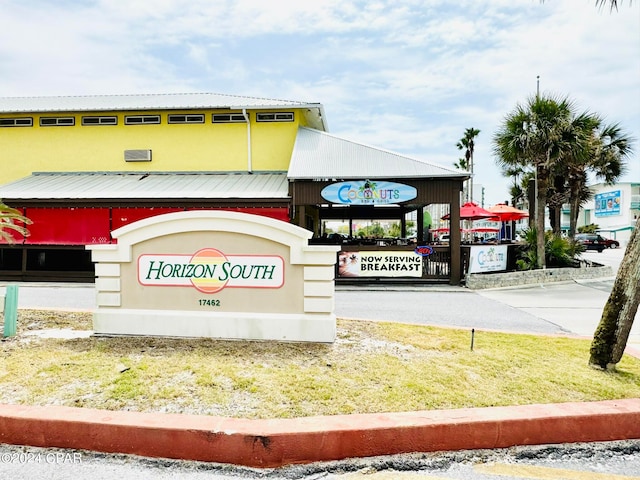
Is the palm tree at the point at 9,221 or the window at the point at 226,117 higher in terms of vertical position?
the window at the point at 226,117

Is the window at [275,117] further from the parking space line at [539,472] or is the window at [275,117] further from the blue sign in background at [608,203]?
the blue sign in background at [608,203]

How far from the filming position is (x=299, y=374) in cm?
475

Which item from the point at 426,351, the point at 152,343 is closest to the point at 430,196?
the point at 426,351

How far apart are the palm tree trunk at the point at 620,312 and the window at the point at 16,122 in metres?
22.6

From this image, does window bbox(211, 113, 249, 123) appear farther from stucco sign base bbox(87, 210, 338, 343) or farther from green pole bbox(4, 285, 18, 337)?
green pole bbox(4, 285, 18, 337)

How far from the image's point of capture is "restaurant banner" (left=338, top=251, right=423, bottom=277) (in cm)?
1603

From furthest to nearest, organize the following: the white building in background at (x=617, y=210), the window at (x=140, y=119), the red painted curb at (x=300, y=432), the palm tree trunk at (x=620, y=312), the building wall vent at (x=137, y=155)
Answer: the white building in background at (x=617, y=210) < the window at (x=140, y=119) < the building wall vent at (x=137, y=155) < the palm tree trunk at (x=620, y=312) < the red painted curb at (x=300, y=432)

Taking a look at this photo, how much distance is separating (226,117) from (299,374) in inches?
653

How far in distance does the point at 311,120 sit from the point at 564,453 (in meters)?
19.2

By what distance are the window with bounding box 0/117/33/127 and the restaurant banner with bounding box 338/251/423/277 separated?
49.6 feet

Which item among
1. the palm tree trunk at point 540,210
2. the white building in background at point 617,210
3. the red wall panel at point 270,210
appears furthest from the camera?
the white building in background at point 617,210

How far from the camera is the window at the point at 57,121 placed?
2003 cm

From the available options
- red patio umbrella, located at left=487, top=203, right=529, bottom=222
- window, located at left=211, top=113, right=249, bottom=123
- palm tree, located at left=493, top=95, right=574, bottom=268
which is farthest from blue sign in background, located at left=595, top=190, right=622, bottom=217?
window, located at left=211, top=113, right=249, bottom=123

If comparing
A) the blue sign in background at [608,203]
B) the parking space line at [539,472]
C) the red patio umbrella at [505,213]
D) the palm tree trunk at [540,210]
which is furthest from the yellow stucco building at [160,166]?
the blue sign in background at [608,203]
